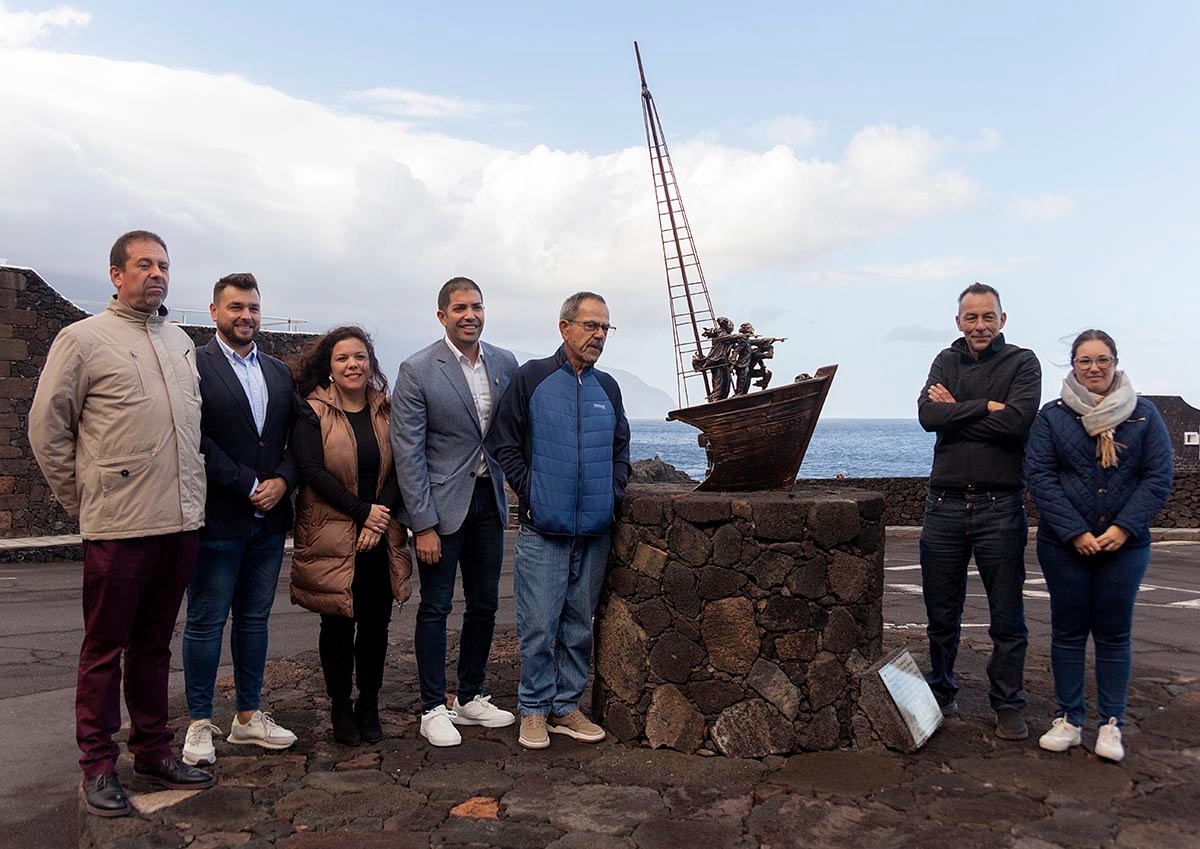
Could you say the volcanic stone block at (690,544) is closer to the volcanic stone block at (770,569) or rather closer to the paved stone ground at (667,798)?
the volcanic stone block at (770,569)

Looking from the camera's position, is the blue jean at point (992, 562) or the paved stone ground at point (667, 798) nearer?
the paved stone ground at point (667, 798)

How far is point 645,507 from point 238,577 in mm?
1821

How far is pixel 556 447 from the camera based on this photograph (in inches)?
176

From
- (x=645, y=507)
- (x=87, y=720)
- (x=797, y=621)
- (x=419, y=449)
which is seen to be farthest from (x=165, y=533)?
(x=797, y=621)

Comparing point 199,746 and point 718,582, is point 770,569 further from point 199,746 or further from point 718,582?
point 199,746

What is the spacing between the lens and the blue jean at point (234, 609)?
13.6 feet

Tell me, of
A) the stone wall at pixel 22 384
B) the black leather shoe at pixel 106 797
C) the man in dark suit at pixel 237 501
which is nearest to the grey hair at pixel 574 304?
the man in dark suit at pixel 237 501

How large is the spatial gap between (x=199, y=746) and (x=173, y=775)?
221 mm

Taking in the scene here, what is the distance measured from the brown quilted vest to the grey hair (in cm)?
97

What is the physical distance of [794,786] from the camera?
4094 mm

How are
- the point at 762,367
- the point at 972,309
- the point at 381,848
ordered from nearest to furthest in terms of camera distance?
the point at 381,848, the point at 972,309, the point at 762,367

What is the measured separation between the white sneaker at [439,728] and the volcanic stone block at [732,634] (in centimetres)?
124

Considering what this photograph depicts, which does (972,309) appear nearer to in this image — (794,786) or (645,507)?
(645,507)

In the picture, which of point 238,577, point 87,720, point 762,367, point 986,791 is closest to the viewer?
point 87,720
